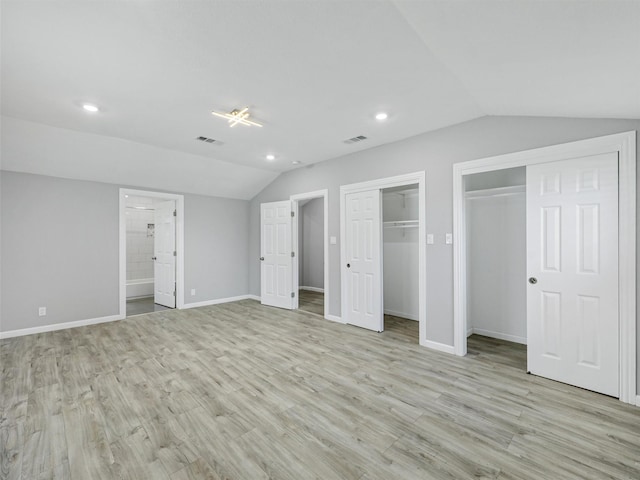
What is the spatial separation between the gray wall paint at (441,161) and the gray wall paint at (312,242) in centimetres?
315

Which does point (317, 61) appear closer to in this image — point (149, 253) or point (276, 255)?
point (276, 255)

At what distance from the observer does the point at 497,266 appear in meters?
3.86

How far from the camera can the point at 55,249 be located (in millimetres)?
4336

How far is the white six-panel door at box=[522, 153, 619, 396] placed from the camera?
2.42 meters

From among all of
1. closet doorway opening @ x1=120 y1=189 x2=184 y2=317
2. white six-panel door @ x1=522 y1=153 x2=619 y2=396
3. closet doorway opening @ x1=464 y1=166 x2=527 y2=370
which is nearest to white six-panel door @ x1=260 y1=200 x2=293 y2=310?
closet doorway opening @ x1=120 y1=189 x2=184 y2=317

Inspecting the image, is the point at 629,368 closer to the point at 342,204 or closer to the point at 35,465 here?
the point at 342,204

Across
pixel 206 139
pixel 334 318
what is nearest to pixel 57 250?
pixel 206 139

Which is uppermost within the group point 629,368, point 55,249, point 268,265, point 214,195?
point 214,195

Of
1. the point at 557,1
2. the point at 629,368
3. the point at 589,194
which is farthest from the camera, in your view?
the point at 589,194

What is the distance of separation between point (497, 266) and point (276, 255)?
383cm

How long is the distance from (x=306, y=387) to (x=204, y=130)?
321 centimetres

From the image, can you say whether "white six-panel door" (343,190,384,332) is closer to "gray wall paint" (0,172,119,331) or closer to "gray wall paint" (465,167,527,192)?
"gray wall paint" (465,167,527,192)

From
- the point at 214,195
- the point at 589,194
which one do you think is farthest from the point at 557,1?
the point at 214,195

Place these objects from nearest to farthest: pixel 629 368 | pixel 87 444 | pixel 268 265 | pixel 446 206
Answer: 1. pixel 87 444
2. pixel 629 368
3. pixel 446 206
4. pixel 268 265
